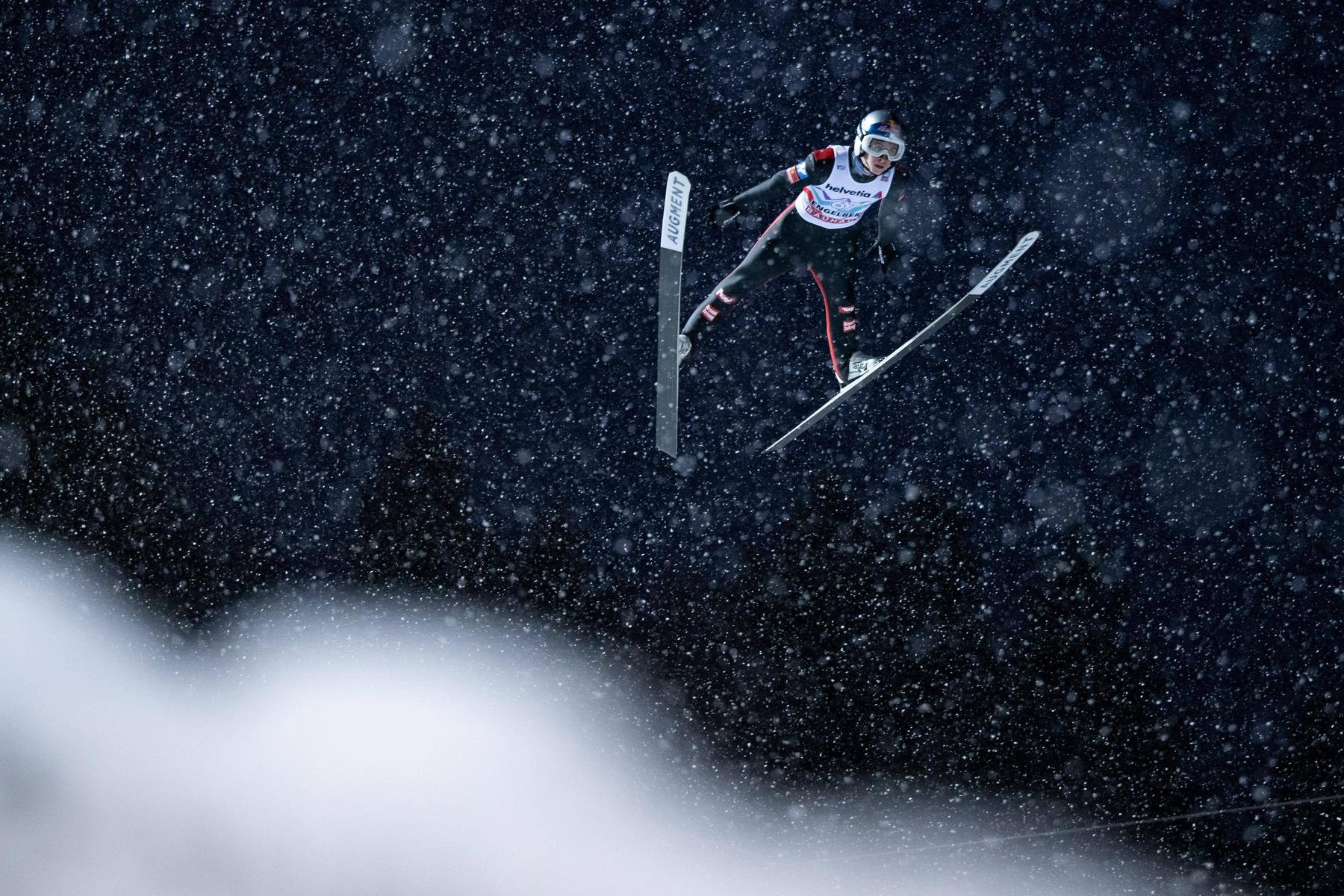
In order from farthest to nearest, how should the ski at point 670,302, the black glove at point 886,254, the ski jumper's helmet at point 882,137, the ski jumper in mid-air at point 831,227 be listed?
the ski at point 670,302
the black glove at point 886,254
the ski jumper in mid-air at point 831,227
the ski jumper's helmet at point 882,137

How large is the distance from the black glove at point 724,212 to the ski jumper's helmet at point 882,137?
468mm

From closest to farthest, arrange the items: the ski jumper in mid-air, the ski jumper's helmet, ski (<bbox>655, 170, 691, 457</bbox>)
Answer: the ski jumper's helmet → the ski jumper in mid-air → ski (<bbox>655, 170, 691, 457</bbox>)

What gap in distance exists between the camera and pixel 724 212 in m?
3.56

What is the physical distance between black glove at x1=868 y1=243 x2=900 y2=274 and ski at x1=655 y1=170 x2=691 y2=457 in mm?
797

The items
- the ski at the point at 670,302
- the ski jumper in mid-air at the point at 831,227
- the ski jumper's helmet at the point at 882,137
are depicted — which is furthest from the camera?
the ski at the point at 670,302

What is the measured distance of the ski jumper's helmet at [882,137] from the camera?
336cm

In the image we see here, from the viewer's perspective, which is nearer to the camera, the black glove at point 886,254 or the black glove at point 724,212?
the black glove at point 724,212

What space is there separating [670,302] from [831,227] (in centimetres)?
75

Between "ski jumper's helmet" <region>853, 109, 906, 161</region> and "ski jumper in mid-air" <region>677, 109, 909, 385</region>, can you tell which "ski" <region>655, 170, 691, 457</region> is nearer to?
"ski jumper in mid-air" <region>677, 109, 909, 385</region>

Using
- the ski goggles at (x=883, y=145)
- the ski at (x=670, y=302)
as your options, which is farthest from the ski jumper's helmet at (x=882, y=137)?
the ski at (x=670, y=302)

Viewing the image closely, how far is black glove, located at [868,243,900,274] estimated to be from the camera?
12.1 feet

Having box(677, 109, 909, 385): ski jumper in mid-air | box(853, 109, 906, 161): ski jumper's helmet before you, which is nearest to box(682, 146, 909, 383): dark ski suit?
box(677, 109, 909, 385): ski jumper in mid-air

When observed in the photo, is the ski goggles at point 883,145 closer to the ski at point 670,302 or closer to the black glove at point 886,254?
the black glove at point 886,254

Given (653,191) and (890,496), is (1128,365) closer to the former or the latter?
(890,496)
